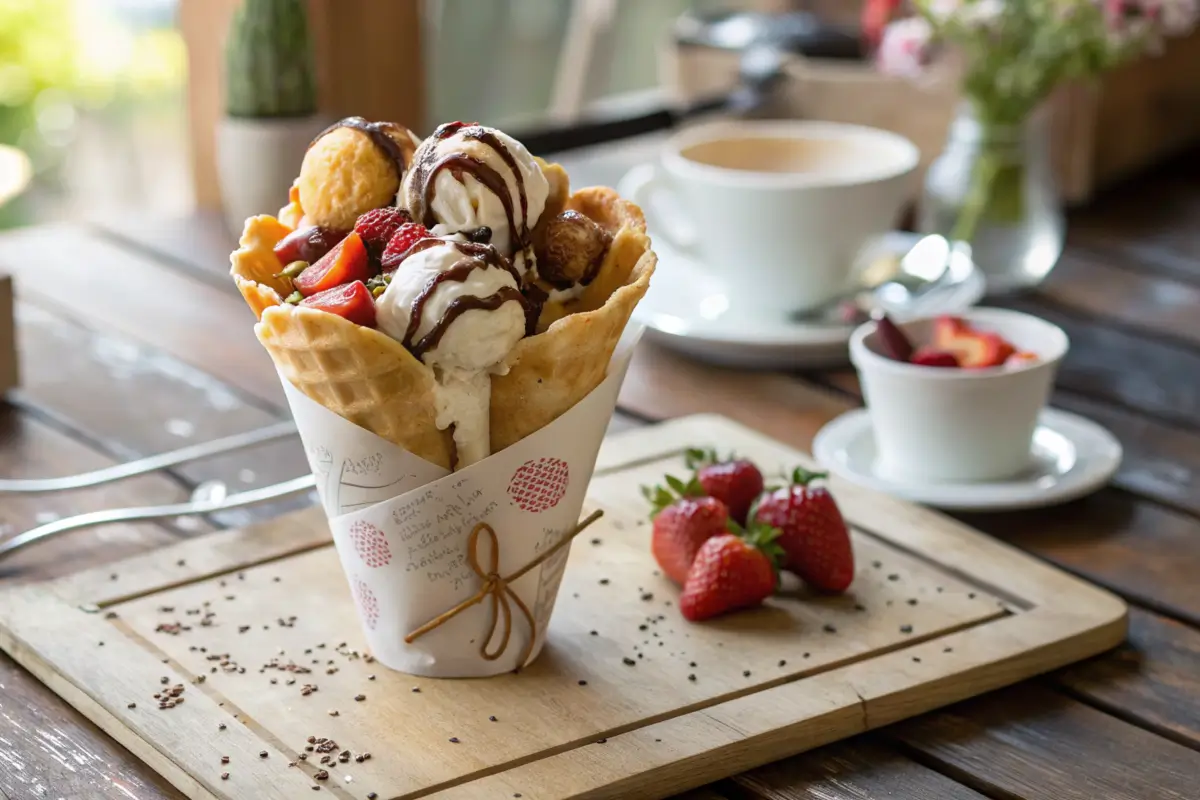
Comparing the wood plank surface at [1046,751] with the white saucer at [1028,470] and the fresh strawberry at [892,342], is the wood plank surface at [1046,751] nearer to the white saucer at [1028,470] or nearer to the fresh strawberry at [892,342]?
the white saucer at [1028,470]

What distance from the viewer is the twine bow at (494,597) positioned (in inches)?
39.6

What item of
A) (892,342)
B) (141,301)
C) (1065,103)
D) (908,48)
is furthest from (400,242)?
(1065,103)

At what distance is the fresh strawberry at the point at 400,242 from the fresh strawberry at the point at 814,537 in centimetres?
37

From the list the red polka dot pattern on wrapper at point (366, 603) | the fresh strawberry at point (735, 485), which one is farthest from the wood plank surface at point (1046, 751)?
the red polka dot pattern on wrapper at point (366, 603)

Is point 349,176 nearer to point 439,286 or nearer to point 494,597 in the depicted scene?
point 439,286

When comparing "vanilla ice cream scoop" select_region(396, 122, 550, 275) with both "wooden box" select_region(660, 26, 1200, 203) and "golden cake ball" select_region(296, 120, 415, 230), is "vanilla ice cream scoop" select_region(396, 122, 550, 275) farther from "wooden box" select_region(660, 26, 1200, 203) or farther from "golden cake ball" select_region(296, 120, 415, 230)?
"wooden box" select_region(660, 26, 1200, 203)

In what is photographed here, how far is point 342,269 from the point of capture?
95 centimetres

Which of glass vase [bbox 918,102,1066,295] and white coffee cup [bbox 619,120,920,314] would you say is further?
→ glass vase [bbox 918,102,1066,295]

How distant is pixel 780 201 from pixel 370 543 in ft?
2.54

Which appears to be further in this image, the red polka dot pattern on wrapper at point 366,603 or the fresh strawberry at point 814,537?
the fresh strawberry at point 814,537

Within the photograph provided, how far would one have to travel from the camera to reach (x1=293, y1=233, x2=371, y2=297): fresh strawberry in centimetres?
95

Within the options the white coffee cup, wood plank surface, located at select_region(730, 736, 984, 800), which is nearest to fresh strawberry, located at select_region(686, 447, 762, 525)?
wood plank surface, located at select_region(730, 736, 984, 800)

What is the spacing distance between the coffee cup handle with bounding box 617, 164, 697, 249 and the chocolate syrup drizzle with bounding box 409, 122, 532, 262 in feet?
2.31

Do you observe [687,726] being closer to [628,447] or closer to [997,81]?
[628,447]
